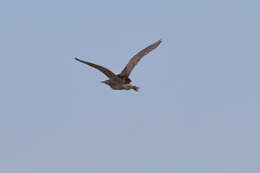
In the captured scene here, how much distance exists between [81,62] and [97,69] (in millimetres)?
1868

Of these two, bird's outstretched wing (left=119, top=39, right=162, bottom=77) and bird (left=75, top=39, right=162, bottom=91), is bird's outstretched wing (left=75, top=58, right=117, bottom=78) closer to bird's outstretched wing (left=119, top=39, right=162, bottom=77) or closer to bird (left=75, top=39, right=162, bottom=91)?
bird (left=75, top=39, right=162, bottom=91)

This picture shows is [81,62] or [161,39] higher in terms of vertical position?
[161,39]

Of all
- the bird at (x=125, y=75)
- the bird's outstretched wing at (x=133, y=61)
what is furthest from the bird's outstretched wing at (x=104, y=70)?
the bird's outstretched wing at (x=133, y=61)

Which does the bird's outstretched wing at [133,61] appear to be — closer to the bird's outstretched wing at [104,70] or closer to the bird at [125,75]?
the bird at [125,75]

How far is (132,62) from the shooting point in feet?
162

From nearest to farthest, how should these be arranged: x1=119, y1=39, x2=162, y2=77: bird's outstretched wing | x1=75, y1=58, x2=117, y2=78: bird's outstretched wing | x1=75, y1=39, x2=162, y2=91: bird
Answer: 1. x1=75, y1=58, x2=117, y2=78: bird's outstretched wing
2. x1=75, y1=39, x2=162, y2=91: bird
3. x1=119, y1=39, x2=162, y2=77: bird's outstretched wing

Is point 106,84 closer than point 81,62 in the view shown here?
No

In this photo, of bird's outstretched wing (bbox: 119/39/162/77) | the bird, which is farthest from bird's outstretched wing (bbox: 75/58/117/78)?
bird's outstretched wing (bbox: 119/39/162/77)

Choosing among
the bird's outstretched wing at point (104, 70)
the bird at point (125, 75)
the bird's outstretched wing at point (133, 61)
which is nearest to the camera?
the bird's outstretched wing at point (104, 70)

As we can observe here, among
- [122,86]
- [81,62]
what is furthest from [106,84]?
[81,62]

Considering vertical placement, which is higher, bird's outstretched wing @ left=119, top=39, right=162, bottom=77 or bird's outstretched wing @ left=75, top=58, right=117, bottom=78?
bird's outstretched wing @ left=119, top=39, right=162, bottom=77

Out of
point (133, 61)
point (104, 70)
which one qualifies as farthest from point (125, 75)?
point (104, 70)

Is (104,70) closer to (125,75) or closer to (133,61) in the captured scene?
(125,75)

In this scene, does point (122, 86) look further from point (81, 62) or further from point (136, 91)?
point (81, 62)
